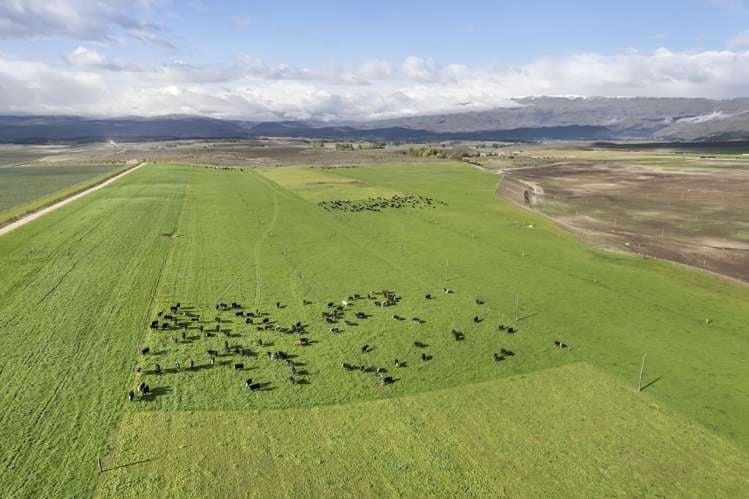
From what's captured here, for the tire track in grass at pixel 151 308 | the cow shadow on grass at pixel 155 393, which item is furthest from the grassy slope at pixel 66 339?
the cow shadow on grass at pixel 155 393

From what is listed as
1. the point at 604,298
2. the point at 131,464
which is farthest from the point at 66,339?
the point at 604,298

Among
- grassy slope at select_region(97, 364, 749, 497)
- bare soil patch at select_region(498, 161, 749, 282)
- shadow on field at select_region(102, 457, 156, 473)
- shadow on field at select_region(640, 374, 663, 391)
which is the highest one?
shadow on field at select_region(102, 457, 156, 473)

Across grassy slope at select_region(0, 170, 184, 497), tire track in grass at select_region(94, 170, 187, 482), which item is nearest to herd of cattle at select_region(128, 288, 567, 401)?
tire track in grass at select_region(94, 170, 187, 482)

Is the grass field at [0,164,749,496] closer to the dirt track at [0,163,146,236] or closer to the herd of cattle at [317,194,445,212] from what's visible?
the dirt track at [0,163,146,236]

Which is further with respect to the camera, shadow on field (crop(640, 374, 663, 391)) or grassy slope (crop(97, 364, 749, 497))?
shadow on field (crop(640, 374, 663, 391))

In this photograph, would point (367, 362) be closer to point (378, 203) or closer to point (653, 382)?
point (653, 382)

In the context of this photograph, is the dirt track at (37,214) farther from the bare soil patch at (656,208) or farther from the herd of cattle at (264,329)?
the bare soil patch at (656,208)
